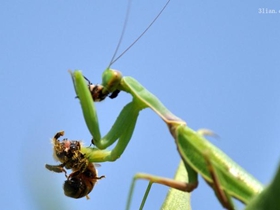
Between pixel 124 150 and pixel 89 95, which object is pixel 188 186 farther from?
pixel 89 95

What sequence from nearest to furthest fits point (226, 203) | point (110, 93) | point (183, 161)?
point (226, 203) → point (183, 161) → point (110, 93)

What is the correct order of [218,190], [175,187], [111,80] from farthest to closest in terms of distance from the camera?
[111,80], [175,187], [218,190]

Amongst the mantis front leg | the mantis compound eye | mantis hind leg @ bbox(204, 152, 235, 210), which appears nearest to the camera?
mantis hind leg @ bbox(204, 152, 235, 210)

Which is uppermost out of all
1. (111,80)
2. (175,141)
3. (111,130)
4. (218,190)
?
(111,80)

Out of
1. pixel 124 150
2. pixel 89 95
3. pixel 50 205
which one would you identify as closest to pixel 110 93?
pixel 89 95

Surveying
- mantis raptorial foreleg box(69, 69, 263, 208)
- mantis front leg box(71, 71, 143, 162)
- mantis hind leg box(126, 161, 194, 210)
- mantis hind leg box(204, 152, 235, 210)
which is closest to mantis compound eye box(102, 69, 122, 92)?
mantis raptorial foreleg box(69, 69, 263, 208)

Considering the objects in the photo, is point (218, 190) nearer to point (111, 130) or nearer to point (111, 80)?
point (111, 130)

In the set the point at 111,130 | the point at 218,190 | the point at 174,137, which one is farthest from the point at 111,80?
the point at 218,190

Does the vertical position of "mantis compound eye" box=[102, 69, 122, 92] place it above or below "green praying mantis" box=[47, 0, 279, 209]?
above

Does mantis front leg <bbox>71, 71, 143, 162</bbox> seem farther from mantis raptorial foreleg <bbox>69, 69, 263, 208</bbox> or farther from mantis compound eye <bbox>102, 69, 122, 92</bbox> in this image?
mantis compound eye <bbox>102, 69, 122, 92</bbox>
